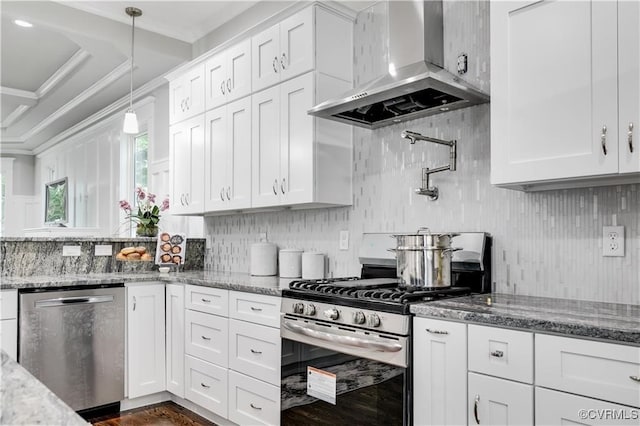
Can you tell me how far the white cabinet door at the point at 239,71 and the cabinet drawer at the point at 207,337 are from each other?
60.9 inches

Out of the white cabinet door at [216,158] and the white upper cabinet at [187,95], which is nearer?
the white cabinet door at [216,158]

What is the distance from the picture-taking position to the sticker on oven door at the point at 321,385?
2201 millimetres

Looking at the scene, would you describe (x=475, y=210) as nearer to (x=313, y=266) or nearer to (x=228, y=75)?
(x=313, y=266)

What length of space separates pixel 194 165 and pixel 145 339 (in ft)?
4.49

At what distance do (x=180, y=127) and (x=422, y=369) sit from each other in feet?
9.79

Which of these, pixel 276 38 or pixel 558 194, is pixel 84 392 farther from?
pixel 558 194

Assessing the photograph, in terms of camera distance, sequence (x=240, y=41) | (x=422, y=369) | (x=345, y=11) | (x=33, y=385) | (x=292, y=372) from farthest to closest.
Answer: (x=240, y=41) < (x=345, y=11) < (x=292, y=372) < (x=422, y=369) < (x=33, y=385)

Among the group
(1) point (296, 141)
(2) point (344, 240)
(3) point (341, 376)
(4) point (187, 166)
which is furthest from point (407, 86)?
(4) point (187, 166)

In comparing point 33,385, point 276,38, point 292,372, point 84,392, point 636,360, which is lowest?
point 84,392

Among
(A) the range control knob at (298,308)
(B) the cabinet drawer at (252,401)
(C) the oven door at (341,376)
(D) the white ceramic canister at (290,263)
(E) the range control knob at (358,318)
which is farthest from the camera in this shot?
(D) the white ceramic canister at (290,263)

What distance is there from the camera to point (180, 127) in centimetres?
409

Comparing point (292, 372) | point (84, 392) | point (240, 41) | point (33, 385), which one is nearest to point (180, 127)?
point (240, 41)

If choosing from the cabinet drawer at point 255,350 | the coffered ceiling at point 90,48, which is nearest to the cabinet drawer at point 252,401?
the cabinet drawer at point 255,350

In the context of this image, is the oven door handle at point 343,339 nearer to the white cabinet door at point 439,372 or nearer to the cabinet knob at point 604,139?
the white cabinet door at point 439,372
